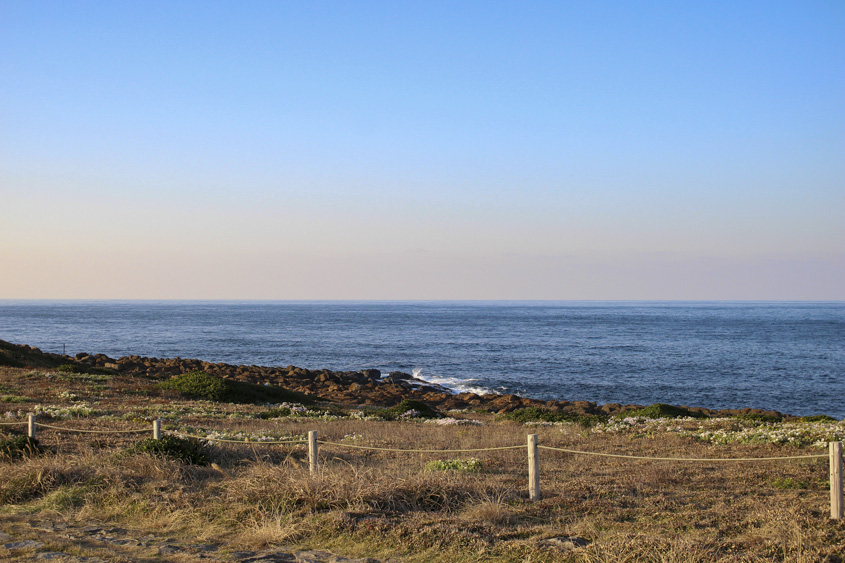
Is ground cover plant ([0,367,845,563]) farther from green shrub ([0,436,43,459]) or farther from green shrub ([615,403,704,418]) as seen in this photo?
green shrub ([615,403,704,418])

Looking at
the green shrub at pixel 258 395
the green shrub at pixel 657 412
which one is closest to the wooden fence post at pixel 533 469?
the green shrub at pixel 657 412

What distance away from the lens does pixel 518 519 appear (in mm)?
8367

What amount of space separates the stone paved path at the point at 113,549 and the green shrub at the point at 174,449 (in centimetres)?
280

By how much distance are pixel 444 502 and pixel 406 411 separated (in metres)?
18.8

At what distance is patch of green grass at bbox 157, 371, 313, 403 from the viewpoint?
1156 inches

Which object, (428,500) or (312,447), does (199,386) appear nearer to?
(312,447)

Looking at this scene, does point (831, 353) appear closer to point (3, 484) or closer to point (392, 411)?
point (392, 411)

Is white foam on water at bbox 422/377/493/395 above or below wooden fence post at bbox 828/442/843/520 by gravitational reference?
below

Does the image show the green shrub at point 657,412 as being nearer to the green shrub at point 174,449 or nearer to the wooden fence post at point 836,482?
the wooden fence post at point 836,482

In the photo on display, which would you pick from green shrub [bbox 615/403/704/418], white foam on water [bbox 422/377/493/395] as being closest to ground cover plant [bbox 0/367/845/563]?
green shrub [bbox 615/403/704/418]

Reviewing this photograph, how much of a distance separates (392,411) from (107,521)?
18597mm

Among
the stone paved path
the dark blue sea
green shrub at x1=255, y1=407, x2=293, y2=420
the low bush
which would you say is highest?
the stone paved path

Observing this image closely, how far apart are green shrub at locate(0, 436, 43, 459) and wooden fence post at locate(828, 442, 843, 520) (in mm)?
13094

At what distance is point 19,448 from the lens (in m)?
11.6
